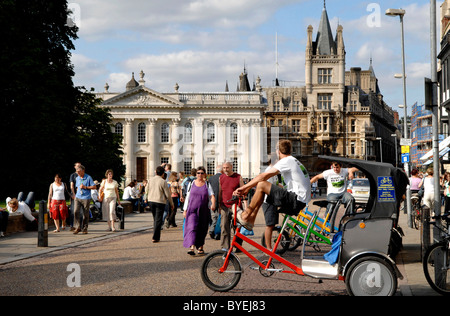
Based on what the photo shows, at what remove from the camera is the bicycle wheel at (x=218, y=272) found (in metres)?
7.54

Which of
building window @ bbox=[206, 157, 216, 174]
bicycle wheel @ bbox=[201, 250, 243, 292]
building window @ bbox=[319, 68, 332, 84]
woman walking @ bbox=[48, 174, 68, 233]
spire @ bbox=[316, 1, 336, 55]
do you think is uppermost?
spire @ bbox=[316, 1, 336, 55]

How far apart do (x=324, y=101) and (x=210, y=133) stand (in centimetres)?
1949

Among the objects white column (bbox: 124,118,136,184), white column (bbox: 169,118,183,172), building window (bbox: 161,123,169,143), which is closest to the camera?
white column (bbox: 169,118,183,172)

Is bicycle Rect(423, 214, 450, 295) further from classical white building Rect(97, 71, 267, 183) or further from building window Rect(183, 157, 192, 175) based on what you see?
building window Rect(183, 157, 192, 175)

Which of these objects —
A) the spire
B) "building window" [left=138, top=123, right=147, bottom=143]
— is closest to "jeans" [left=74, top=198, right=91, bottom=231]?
"building window" [left=138, top=123, right=147, bottom=143]

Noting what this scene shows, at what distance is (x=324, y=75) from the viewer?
89.4 m

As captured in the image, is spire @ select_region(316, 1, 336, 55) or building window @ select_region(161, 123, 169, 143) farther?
spire @ select_region(316, 1, 336, 55)

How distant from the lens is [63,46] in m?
35.5

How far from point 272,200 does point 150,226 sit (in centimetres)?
1262

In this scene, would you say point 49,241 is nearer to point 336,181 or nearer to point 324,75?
point 336,181

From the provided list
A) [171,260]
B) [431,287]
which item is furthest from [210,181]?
[431,287]

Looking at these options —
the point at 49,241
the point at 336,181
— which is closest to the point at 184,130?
the point at 49,241

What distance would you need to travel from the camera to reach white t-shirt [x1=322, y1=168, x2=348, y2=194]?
13450 millimetres
